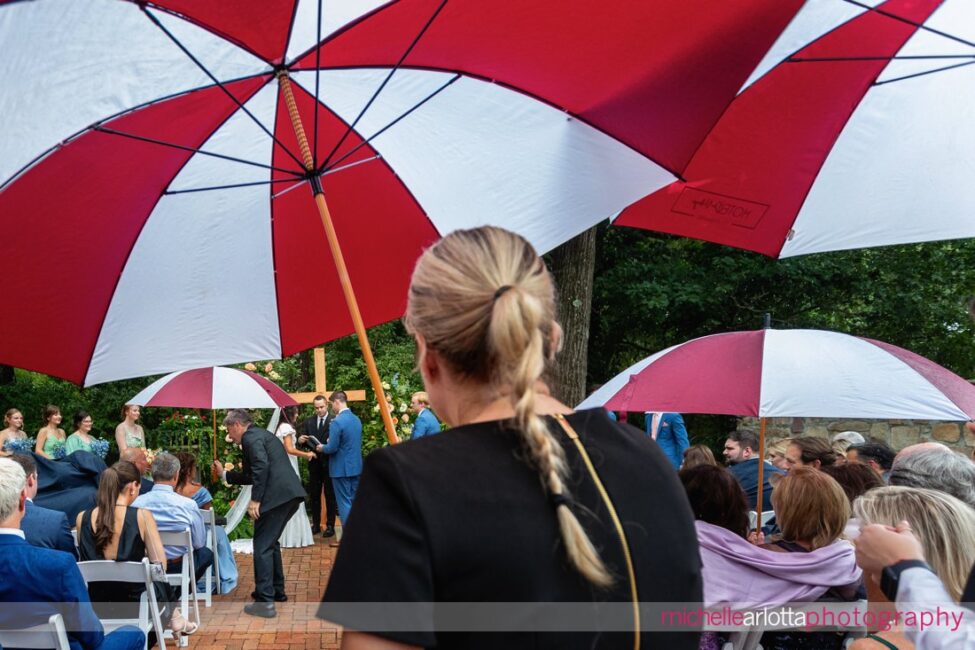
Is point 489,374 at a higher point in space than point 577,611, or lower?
higher

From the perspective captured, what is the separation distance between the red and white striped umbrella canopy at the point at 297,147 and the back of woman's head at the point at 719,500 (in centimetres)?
123

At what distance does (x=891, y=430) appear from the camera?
11.1 m

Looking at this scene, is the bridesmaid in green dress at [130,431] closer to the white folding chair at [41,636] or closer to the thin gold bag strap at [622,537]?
the white folding chair at [41,636]

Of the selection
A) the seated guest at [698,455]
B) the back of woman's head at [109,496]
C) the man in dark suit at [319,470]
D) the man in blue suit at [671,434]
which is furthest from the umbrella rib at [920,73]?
the man in dark suit at [319,470]

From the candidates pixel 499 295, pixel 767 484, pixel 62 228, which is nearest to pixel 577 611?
pixel 499 295

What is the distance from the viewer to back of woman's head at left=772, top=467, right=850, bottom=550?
391cm

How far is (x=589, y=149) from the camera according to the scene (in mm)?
3705

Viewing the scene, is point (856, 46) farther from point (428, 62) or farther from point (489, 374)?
point (489, 374)

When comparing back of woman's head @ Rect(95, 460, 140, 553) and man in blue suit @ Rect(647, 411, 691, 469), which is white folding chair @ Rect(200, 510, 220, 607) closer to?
back of woman's head @ Rect(95, 460, 140, 553)

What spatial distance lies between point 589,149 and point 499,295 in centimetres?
242

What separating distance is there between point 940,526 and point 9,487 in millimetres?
3613

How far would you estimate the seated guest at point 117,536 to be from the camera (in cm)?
596

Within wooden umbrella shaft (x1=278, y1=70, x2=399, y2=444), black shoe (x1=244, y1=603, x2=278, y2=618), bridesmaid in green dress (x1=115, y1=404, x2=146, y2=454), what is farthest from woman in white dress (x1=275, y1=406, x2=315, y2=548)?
wooden umbrella shaft (x1=278, y1=70, x2=399, y2=444)

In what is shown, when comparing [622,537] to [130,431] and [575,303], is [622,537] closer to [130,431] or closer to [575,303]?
[575,303]
